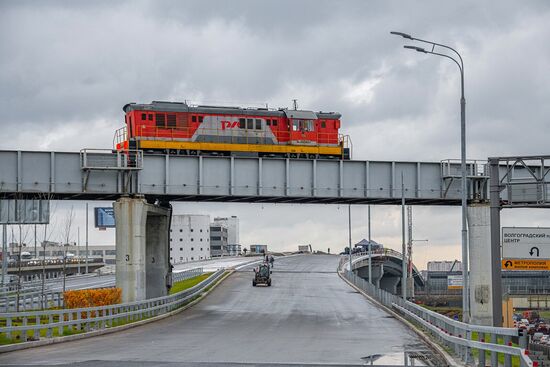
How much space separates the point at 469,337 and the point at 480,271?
88.1 ft

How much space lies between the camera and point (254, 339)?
31578mm

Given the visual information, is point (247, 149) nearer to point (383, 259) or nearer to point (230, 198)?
point (230, 198)

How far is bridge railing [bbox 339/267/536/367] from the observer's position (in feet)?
61.2

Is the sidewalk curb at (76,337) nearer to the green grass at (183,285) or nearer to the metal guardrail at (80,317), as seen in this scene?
the metal guardrail at (80,317)

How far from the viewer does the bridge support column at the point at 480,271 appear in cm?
4878

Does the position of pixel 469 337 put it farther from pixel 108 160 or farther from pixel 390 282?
pixel 390 282

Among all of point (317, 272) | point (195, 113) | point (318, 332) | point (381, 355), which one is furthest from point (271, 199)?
point (317, 272)

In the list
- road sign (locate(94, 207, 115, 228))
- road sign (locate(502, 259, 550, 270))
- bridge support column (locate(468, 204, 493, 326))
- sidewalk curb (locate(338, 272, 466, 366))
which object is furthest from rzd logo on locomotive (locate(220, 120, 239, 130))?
road sign (locate(94, 207, 115, 228))

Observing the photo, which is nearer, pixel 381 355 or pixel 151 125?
pixel 381 355

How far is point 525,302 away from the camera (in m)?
124

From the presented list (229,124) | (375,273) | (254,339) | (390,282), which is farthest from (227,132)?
Result: (390,282)

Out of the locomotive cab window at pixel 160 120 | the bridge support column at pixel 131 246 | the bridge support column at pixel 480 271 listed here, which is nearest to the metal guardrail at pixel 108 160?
the bridge support column at pixel 131 246

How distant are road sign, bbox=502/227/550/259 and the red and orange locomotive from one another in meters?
24.4

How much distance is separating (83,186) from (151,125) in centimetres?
1124
